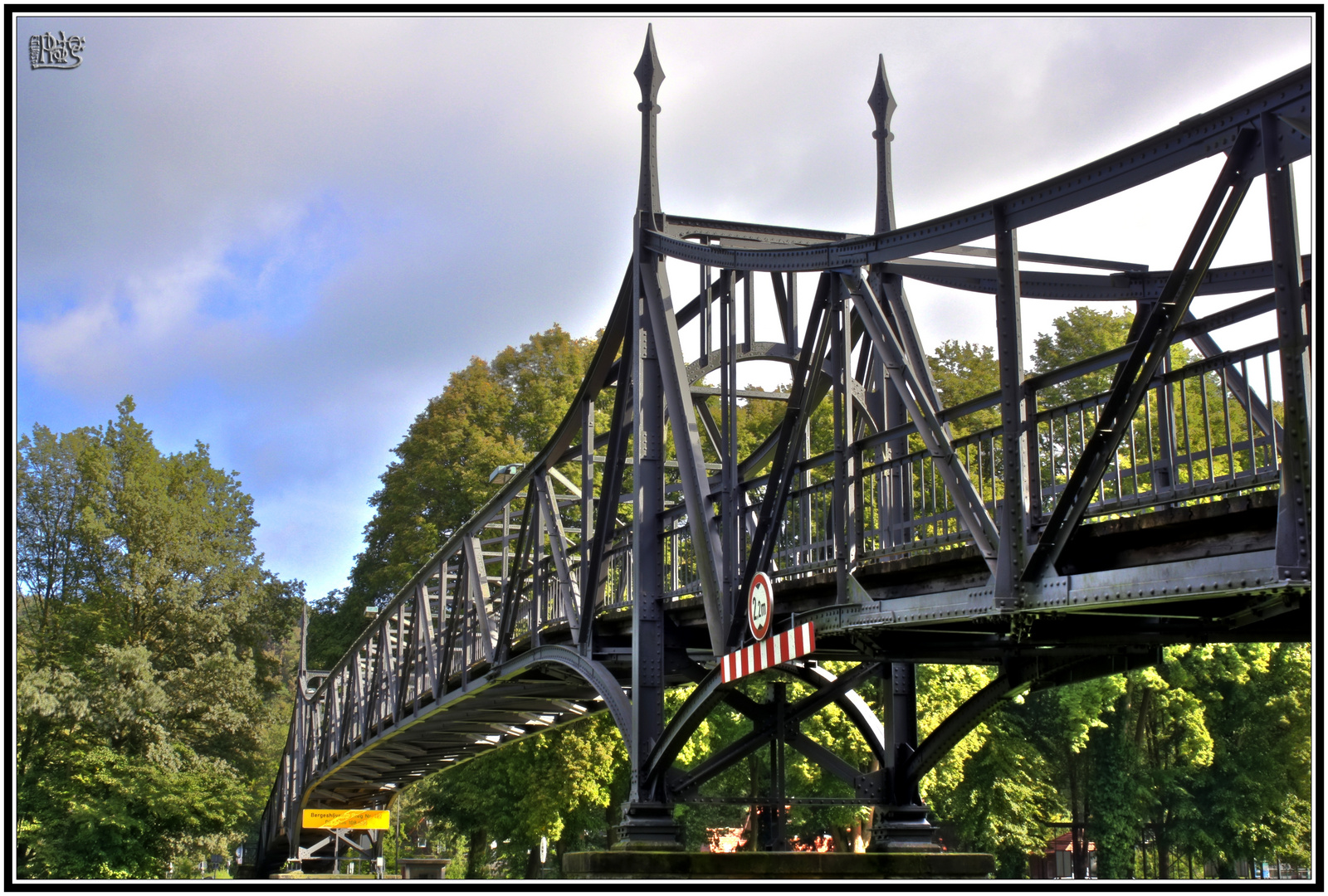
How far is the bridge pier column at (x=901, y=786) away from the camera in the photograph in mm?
15211

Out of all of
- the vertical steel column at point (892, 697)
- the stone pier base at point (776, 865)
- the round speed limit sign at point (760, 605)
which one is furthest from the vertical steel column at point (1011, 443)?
the vertical steel column at point (892, 697)

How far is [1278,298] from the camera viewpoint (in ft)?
22.8

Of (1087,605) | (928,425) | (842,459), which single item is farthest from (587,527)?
(1087,605)

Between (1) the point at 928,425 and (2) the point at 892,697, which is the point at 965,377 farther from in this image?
(1) the point at 928,425

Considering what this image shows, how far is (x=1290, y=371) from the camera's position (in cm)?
689

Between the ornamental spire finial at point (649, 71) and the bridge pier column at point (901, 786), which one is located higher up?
the ornamental spire finial at point (649, 71)

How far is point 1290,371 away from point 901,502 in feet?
14.2

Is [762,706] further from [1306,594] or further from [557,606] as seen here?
[1306,594]

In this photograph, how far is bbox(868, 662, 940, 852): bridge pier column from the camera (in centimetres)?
1521

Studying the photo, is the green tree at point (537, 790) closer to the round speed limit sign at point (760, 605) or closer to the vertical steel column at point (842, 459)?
the round speed limit sign at point (760, 605)

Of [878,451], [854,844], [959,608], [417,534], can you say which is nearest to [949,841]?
[854,844]

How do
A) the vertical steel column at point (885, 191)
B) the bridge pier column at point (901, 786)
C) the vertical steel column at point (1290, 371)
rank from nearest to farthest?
the vertical steel column at point (1290, 371)
the bridge pier column at point (901, 786)
the vertical steel column at point (885, 191)

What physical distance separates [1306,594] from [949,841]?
33.2m

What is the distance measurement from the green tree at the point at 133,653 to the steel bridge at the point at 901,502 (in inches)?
769
